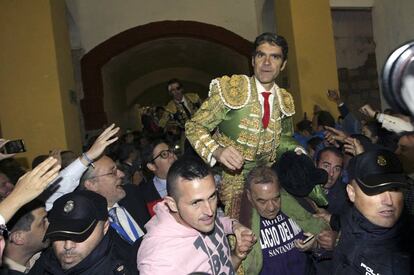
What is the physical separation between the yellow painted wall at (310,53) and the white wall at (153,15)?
248 cm

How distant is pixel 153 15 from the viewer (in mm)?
8727

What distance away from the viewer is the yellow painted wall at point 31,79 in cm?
546

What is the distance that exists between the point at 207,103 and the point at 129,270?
1.06 meters

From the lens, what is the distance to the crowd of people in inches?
82.1

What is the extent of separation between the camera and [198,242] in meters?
2.14

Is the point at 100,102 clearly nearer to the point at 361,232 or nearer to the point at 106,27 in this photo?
the point at 106,27

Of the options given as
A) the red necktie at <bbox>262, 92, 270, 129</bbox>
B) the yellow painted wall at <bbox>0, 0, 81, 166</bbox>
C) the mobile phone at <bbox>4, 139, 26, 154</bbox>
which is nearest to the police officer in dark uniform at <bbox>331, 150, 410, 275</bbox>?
the red necktie at <bbox>262, 92, 270, 129</bbox>

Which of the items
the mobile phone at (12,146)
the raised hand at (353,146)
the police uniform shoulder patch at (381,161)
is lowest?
the raised hand at (353,146)

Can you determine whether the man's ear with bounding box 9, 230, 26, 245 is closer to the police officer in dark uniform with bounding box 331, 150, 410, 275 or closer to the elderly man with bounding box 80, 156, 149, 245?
the elderly man with bounding box 80, 156, 149, 245

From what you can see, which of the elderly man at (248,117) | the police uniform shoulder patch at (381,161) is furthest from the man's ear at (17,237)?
the police uniform shoulder patch at (381,161)

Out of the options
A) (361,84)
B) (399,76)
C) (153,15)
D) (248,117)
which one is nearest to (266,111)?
(248,117)

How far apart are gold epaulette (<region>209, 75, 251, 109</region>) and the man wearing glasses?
1.13 meters

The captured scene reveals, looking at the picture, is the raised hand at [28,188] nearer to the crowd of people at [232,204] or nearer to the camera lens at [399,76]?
the crowd of people at [232,204]

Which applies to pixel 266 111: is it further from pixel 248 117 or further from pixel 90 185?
pixel 90 185
